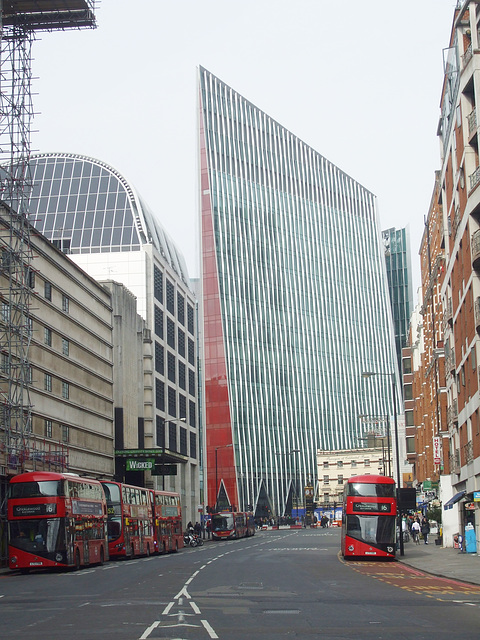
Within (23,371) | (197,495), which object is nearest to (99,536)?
(23,371)

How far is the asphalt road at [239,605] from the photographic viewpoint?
1609cm

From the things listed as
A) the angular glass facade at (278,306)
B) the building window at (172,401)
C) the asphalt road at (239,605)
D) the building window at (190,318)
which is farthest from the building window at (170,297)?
the asphalt road at (239,605)

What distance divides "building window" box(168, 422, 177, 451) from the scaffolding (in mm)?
39520

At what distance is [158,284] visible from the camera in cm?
9769

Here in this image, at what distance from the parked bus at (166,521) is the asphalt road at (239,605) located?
67.4 feet

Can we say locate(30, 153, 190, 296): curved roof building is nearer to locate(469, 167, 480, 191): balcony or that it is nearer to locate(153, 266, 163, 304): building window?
locate(153, 266, 163, 304): building window

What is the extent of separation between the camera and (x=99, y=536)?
43625 millimetres

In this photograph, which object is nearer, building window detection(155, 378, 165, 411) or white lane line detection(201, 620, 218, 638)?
white lane line detection(201, 620, 218, 638)

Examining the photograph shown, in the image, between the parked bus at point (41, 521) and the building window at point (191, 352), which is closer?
the parked bus at point (41, 521)

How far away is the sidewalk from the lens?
31.4 m

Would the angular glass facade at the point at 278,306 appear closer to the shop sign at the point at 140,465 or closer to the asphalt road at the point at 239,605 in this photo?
the shop sign at the point at 140,465

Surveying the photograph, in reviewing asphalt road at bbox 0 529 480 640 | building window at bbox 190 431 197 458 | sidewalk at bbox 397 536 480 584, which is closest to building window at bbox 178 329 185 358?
building window at bbox 190 431 197 458

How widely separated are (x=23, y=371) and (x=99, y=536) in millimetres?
12131

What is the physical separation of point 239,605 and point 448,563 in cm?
1970
